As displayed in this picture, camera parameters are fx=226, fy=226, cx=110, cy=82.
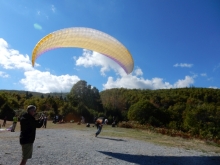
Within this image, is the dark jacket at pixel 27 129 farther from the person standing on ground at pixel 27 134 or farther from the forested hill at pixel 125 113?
the forested hill at pixel 125 113

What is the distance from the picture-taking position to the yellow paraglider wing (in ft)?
35.1

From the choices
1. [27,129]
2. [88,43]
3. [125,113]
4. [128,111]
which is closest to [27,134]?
[27,129]

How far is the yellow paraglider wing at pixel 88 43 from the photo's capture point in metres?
10.7

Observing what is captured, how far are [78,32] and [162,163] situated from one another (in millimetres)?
6998

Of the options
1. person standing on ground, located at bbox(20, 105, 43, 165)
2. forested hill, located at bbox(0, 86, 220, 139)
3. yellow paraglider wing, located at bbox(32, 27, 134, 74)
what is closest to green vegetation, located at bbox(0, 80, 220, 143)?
forested hill, located at bbox(0, 86, 220, 139)

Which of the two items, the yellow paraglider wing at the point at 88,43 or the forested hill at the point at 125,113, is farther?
the forested hill at the point at 125,113

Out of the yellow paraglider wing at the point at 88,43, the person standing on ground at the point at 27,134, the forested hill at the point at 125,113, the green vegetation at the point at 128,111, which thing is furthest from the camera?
the forested hill at the point at 125,113

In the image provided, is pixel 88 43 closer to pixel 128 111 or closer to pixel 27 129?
pixel 27 129

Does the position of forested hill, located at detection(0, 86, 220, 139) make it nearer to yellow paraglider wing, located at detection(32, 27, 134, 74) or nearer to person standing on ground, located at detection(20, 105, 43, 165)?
yellow paraglider wing, located at detection(32, 27, 134, 74)

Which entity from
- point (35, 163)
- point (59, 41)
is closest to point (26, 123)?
point (35, 163)

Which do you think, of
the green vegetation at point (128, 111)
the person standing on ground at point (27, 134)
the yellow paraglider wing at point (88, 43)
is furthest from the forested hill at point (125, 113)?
the person standing on ground at point (27, 134)

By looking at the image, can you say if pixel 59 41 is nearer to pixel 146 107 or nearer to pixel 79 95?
pixel 146 107

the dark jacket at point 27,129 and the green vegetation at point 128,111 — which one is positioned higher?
the green vegetation at point 128,111

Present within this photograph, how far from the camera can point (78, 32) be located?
11062mm
